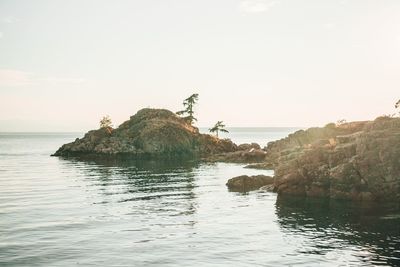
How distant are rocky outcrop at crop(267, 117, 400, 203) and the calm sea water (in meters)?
3.48

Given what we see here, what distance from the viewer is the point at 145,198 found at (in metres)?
50.7

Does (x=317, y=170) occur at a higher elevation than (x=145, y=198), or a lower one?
higher

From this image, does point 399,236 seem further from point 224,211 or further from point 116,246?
point 116,246

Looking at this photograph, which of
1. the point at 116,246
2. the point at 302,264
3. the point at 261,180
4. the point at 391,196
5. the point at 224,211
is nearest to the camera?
the point at 302,264

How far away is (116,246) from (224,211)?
52.0ft

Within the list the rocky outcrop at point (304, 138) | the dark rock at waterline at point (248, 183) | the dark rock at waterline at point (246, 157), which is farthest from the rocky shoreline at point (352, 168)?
the dark rock at waterline at point (246, 157)

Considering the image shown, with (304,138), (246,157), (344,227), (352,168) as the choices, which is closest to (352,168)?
(352,168)

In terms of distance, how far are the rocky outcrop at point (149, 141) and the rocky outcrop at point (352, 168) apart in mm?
78436

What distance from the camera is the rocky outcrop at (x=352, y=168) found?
152 ft

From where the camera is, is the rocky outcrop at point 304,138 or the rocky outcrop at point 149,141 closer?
the rocky outcrop at point 304,138

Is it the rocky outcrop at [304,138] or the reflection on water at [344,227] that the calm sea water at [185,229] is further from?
the rocky outcrop at [304,138]

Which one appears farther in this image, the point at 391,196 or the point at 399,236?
the point at 391,196

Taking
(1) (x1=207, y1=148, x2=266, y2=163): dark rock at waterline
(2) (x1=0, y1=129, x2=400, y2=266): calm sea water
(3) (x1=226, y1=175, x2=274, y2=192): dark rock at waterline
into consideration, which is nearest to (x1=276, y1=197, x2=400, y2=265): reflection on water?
(2) (x1=0, y1=129, x2=400, y2=266): calm sea water

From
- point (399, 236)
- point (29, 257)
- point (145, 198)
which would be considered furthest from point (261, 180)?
point (29, 257)
